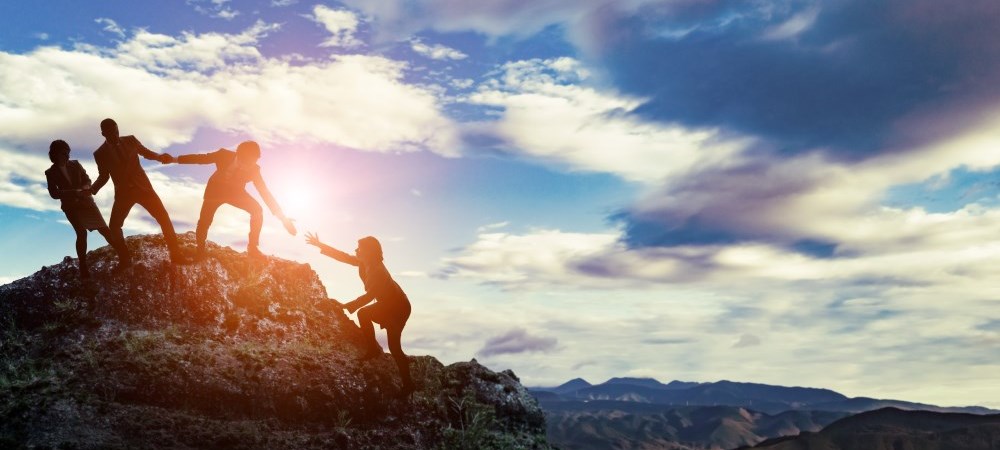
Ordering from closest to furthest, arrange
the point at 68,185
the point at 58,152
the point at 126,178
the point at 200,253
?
the point at 58,152 → the point at 68,185 → the point at 126,178 → the point at 200,253

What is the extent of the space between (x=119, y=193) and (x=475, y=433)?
898 cm

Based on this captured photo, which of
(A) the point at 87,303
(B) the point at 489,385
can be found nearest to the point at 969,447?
(B) the point at 489,385

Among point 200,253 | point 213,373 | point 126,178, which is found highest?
point 126,178

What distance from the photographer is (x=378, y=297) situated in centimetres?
1277

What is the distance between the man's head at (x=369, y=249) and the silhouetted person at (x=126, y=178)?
172 inches

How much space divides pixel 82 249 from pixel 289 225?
432 cm

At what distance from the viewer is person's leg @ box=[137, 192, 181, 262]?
1407cm

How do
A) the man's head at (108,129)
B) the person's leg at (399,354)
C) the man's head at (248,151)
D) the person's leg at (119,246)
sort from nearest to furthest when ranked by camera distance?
the person's leg at (399,354) < the man's head at (108,129) < the person's leg at (119,246) < the man's head at (248,151)

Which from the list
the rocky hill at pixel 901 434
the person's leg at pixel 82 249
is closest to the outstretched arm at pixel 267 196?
the person's leg at pixel 82 249

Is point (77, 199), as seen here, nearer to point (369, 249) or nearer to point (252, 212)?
point (252, 212)

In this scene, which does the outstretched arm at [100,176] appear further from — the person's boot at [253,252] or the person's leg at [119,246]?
the person's boot at [253,252]

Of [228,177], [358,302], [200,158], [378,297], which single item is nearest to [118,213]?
[200,158]

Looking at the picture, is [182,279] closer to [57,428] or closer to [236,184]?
[236,184]

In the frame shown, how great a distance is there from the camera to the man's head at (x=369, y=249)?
12.9 m
